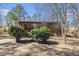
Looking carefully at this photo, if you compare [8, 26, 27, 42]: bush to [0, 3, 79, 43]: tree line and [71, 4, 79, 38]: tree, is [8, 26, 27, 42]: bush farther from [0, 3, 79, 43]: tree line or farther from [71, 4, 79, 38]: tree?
[71, 4, 79, 38]: tree

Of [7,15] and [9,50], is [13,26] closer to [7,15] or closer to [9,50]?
[7,15]

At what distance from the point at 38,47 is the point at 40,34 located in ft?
0.41

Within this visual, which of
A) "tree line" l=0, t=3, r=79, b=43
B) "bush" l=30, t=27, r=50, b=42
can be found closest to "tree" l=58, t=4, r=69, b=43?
"tree line" l=0, t=3, r=79, b=43

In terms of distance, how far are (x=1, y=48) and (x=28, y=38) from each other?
268 millimetres

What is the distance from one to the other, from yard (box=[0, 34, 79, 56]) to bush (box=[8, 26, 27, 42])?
1.7 inches

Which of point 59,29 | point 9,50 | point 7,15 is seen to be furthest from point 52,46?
point 7,15

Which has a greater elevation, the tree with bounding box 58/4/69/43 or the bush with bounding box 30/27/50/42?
the tree with bounding box 58/4/69/43

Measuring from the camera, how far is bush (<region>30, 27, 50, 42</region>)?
5.63 ft

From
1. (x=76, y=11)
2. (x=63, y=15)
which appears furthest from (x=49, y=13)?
(x=76, y=11)

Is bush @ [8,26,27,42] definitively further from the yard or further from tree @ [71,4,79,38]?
tree @ [71,4,79,38]

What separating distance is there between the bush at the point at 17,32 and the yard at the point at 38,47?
4 cm

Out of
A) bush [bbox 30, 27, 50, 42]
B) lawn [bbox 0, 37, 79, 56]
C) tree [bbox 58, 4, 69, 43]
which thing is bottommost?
lawn [bbox 0, 37, 79, 56]

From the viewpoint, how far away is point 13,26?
1.72 meters

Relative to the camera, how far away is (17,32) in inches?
68.2
